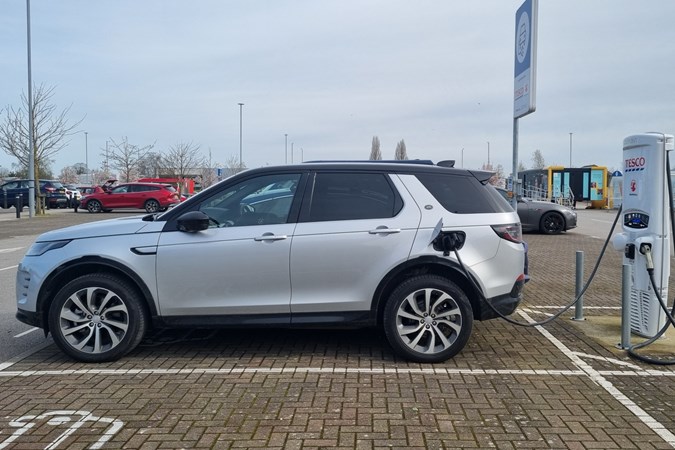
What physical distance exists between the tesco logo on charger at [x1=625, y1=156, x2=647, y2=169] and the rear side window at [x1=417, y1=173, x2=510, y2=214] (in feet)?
4.96

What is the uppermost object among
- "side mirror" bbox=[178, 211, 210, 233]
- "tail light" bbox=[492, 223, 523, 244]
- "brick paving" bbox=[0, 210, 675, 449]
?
"side mirror" bbox=[178, 211, 210, 233]

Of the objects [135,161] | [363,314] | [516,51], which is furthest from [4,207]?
[363,314]

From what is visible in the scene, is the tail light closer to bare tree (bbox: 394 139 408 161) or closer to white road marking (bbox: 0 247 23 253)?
white road marking (bbox: 0 247 23 253)

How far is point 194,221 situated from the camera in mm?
5281

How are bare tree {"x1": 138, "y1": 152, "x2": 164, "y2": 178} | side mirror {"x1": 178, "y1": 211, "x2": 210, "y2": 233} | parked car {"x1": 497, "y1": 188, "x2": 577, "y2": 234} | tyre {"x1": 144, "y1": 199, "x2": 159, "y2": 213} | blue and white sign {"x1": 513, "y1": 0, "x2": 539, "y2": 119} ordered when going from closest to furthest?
side mirror {"x1": 178, "y1": 211, "x2": 210, "y2": 233}, blue and white sign {"x1": 513, "y1": 0, "x2": 539, "y2": 119}, parked car {"x1": 497, "y1": 188, "x2": 577, "y2": 234}, tyre {"x1": 144, "y1": 199, "x2": 159, "y2": 213}, bare tree {"x1": 138, "y1": 152, "x2": 164, "y2": 178}

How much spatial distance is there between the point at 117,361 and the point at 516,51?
342 inches

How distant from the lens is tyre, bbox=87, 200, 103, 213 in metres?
32.6

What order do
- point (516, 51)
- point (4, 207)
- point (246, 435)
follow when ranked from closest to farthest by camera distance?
point (246, 435), point (516, 51), point (4, 207)

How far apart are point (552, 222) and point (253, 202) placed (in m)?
15.6

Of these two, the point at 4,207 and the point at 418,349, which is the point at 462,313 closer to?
the point at 418,349

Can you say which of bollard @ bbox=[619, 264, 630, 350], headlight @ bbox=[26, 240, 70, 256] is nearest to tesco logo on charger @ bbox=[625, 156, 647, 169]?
bollard @ bbox=[619, 264, 630, 350]

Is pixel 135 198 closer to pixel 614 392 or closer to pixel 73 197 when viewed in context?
pixel 73 197

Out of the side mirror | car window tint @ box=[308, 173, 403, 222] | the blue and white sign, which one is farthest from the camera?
the blue and white sign

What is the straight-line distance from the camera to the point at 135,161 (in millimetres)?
58781
